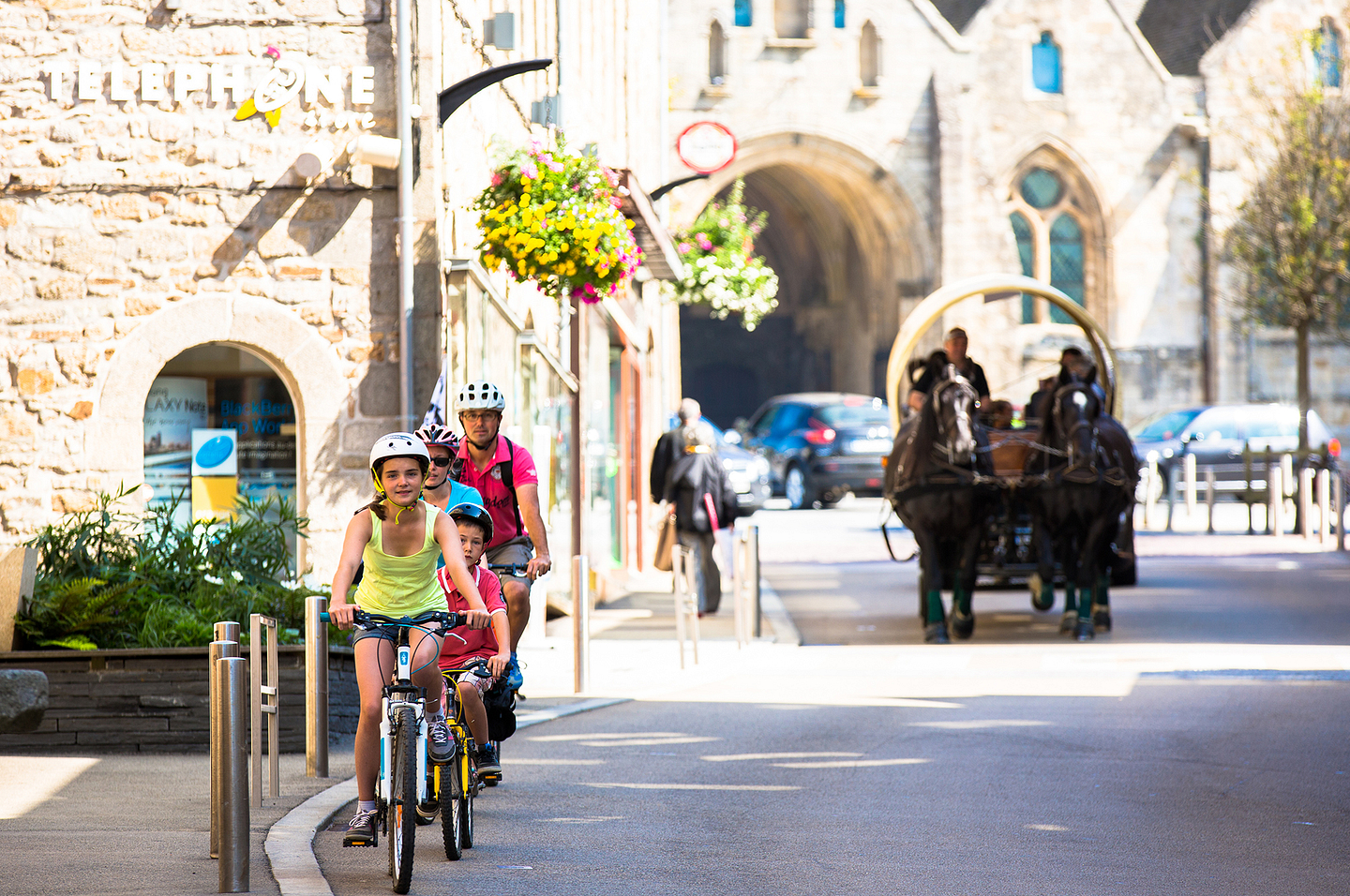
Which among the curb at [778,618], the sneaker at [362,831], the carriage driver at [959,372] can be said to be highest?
the carriage driver at [959,372]

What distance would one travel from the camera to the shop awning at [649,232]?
15.1 metres

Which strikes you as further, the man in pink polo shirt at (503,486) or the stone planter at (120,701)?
the stone planter at (120,701)

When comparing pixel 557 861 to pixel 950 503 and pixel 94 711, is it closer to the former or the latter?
pixel 94 711

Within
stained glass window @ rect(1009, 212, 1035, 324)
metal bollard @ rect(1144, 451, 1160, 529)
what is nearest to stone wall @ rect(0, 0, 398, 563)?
metal bollard @ rect(1144, 451, 1160, 529)

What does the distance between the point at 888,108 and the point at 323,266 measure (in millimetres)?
29271

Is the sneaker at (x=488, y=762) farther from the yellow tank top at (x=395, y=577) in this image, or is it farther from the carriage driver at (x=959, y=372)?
the carriage driver at (x=959, y=372)

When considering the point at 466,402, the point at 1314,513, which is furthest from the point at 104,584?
the point at 1314,513

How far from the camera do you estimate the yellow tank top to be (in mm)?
6480

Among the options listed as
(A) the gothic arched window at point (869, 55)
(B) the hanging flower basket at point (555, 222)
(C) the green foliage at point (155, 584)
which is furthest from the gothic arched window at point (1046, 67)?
(C) the green foliage at point (155, 584)

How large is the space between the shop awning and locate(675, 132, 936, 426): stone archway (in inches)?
685

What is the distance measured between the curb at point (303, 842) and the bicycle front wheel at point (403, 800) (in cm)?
23

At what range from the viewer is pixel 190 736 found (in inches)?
364

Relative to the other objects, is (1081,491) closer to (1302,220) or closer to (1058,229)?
(1302,220)

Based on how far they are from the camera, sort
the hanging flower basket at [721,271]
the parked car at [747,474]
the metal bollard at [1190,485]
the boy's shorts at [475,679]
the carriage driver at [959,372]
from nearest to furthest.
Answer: the boy's shorts at [475,679] < the carriage driver at [959,372] < the metal bollard at [1190,485] < the hanging flower basket at [721,271] < the parked car at [747,474]
